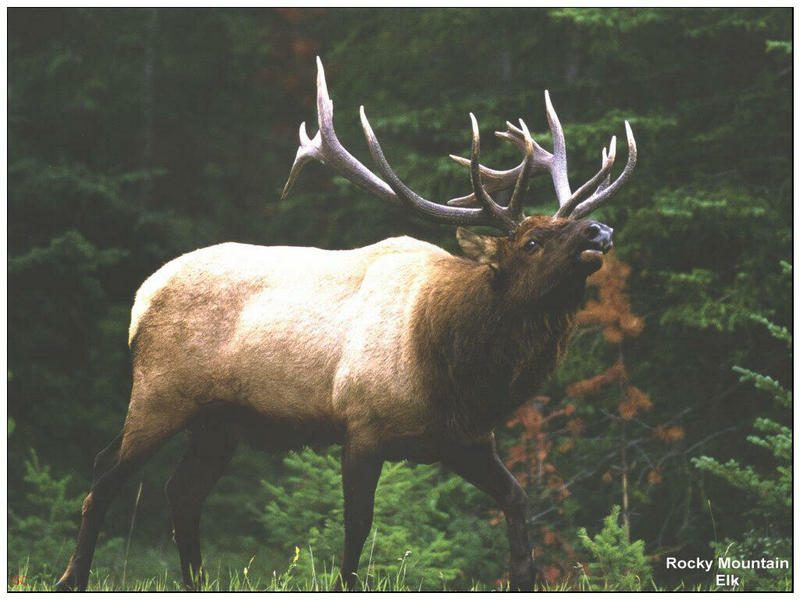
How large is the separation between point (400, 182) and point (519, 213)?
608 millimetres

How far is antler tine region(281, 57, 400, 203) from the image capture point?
572cm

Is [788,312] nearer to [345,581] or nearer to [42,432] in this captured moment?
[345,581]

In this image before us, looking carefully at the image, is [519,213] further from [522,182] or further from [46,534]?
[46,534]

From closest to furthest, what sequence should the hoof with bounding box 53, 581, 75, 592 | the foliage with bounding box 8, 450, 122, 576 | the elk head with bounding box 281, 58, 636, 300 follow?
the elk head with bounding box 281, 58, 636, 300 < the hoof with bounding box 53, 581, 75, 592 < the foliage with bounding box 8, 450, 122, 576

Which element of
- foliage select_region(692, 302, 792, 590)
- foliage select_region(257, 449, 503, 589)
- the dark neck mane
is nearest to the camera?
the dark neck mane

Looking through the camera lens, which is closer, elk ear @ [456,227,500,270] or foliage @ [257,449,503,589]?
elk ear @ [456,227,500,270]

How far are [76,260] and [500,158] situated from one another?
12.8 ft

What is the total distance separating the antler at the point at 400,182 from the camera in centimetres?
524

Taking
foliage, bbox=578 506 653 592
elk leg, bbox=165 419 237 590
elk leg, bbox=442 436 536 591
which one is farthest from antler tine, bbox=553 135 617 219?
elk leg, bbox=165 419 237 590

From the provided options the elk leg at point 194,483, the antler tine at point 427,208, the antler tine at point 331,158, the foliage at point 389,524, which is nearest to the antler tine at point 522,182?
the antler tine at point 427,208

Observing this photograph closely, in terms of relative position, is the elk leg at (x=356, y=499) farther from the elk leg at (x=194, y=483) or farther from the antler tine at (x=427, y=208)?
the antler tine at (x=427, y=208)

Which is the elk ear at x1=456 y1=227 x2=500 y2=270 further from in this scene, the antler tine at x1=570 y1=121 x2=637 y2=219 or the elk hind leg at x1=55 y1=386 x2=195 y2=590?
the elk hind leg at x1=55 y1=386 x2=195 y2=590

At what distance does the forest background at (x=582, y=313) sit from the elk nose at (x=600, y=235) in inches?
65.8

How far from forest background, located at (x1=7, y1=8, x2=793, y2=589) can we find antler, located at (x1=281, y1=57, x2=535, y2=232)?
1752 mm
